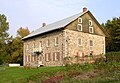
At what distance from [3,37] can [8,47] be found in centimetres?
384

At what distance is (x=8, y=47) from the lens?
72562mm

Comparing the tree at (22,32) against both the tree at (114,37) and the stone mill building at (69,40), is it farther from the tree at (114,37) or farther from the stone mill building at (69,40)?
the tree at (114,37)

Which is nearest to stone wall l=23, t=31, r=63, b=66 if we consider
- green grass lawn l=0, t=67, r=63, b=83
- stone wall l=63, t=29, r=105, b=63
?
stone wall l=63, t=29, r=105, b=63

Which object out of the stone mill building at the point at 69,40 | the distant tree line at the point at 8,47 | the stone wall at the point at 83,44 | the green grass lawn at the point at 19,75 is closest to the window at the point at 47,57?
the stone mill building at the point at 69,40

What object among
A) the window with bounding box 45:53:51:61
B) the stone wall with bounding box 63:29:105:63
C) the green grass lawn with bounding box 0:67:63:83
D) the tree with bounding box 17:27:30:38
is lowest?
the green grass lawn with bounding box 0:67:63:83

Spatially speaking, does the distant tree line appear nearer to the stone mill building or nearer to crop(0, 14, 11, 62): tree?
crop(0, 14, 11, 62): tree

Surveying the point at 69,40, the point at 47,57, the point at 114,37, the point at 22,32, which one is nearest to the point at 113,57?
the point at 69,40

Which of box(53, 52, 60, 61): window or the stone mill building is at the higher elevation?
the stone mill building

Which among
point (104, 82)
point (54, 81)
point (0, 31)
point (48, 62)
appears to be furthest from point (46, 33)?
point (104, 82)

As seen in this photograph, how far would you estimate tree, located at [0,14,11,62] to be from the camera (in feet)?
227

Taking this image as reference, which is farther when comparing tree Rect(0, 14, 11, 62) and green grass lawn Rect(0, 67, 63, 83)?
tree Rect(0, 14, 11, 62)

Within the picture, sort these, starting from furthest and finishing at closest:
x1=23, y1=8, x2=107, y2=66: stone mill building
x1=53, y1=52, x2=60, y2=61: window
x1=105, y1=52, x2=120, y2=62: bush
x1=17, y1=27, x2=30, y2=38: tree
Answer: x1=17, y1=27, x2=30, y2=38: tree < x1=53, y1=52, x2=60, y2=61: window < x1=23, y1=8, x2=107, y2=66: stone mill building < x1=105, y1=52, x2=120, y2=62: bush

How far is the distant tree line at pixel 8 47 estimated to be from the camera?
69.7 m

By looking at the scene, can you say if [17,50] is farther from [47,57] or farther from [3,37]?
[47,57]
